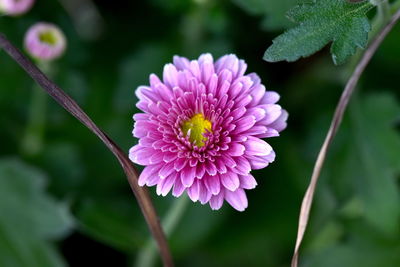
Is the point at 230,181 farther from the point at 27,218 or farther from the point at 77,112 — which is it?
the point at 27,218

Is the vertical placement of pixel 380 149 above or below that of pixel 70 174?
below

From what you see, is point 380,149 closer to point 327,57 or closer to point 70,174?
point 327,57

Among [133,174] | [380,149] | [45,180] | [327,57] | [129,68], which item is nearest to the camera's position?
[133,174]

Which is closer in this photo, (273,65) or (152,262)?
(152,262)

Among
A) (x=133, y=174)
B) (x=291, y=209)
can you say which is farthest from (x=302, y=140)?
(x=133, y=174)

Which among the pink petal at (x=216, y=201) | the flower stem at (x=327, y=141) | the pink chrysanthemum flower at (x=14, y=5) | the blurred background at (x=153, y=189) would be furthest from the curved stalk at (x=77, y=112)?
the pink chrysanthemum flower at (x=14, y=5)

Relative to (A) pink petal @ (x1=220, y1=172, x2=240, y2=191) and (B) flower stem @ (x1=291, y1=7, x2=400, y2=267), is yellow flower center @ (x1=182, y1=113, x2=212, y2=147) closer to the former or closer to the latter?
(A) pink petal @ (x1=220, y1=172, x2=240, y2=191)

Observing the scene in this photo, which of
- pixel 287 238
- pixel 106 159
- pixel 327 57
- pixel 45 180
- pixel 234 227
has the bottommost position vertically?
pixel 287 238

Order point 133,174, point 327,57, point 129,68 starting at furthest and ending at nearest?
point 327,57, point 129,68, point 133,174
